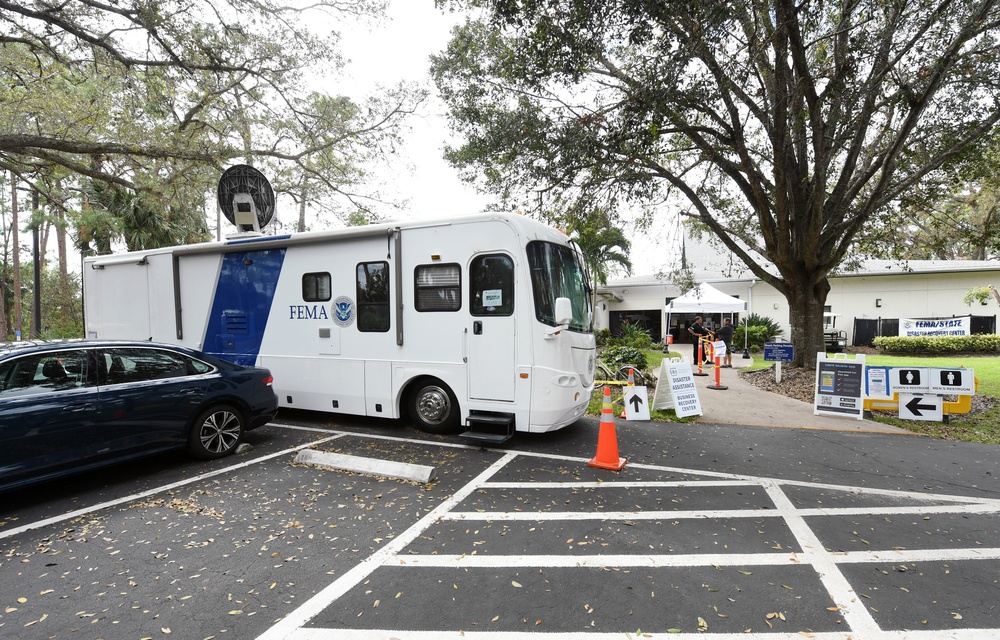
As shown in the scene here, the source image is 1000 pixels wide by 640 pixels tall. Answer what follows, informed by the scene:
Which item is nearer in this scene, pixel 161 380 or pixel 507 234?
pixel 161 380

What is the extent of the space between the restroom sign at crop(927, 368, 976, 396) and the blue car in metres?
10.6

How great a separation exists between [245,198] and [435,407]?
202 inches

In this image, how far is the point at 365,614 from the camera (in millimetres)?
2787

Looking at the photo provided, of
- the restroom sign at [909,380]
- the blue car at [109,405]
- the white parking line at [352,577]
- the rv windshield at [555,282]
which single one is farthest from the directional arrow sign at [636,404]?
the blue car at [109,405]

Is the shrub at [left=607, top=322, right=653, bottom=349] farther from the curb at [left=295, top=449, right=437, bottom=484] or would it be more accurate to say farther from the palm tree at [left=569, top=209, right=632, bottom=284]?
the curb at [left=295, top=449, right=437, bottom=484]

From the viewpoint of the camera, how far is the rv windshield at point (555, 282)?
5793 millimetres

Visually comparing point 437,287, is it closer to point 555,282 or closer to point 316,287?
point 555,282

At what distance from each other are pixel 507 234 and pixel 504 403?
212 cm

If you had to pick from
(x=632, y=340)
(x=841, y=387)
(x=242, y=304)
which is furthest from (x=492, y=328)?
(x=632, y=340)

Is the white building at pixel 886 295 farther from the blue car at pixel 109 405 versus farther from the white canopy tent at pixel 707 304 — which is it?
the blue car at pixel 109 405

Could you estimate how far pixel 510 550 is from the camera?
3543 millimetres

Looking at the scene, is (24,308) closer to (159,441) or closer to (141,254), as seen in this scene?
(141,254)

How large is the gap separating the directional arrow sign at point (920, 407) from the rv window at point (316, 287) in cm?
955

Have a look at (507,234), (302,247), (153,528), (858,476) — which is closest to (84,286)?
(302,247)
